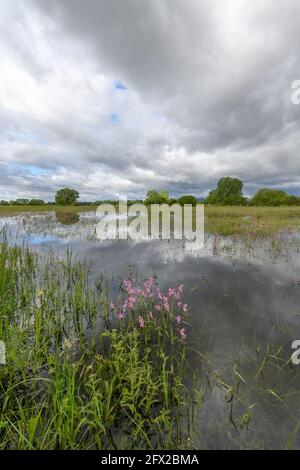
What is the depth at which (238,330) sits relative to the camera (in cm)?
468

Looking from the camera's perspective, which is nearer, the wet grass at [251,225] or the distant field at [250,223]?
the wet grass at [251,225]

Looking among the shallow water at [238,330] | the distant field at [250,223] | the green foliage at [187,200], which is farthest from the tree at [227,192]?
the shallow water at [238,330]

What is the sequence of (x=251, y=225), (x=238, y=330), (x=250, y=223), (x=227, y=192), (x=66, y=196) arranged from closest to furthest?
(x=238, y=330), (x=251, y=225), (x=250, y=223), (x=66, y=196), (x=227, y=192)

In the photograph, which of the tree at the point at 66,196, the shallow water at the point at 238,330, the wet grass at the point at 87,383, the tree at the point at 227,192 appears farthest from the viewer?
the tree at the point at 227,192

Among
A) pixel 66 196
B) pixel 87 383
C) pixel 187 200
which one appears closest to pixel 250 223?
pixel 87 383

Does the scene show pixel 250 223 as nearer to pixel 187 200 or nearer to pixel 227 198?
pixel 187 200

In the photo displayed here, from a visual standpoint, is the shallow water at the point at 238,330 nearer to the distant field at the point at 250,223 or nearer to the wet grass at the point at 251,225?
the wet grass at the point at 251,225

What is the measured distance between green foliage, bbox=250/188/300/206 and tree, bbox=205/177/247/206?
713 cm

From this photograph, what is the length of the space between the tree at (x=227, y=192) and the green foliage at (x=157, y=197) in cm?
2612

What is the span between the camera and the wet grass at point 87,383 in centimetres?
241

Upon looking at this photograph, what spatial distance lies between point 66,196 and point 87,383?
111 m

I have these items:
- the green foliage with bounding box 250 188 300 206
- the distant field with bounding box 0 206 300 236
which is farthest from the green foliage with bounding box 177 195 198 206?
the distant field with bounding box 0 206 300 236

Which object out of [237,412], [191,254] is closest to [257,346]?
[237,412]
